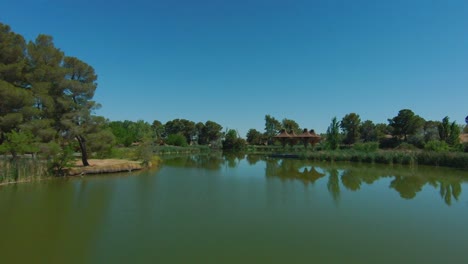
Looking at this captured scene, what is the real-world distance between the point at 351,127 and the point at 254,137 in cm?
1743

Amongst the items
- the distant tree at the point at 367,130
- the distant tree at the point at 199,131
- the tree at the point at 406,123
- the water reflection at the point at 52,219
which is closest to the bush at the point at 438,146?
the tree at the point at 406,123

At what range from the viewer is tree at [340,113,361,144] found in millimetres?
43784

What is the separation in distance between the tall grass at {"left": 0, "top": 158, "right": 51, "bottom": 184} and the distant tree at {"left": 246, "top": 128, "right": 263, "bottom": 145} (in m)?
42.1

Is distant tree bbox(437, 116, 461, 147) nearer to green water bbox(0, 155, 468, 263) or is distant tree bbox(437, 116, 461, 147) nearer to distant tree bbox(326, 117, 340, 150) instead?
distant tree bbox(326, 117, 340, 150)

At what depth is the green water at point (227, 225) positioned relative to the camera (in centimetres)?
451

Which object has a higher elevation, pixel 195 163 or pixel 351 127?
pixel 351 127

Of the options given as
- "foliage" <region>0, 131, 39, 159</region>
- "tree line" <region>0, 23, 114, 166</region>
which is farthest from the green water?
"tree line" <region>0, 23, 114, 166</region>

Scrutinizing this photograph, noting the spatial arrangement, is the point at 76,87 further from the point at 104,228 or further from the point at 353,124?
the point at 353,124

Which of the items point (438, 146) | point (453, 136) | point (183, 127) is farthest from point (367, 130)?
point (183, 127)

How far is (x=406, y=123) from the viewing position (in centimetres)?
3516

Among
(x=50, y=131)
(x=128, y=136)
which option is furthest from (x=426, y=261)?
(x=128, y=136)

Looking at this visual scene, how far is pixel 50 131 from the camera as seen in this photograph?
12.7 meters

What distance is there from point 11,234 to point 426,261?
7.46 metres

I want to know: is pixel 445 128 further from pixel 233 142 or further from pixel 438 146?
pixel 233 142
